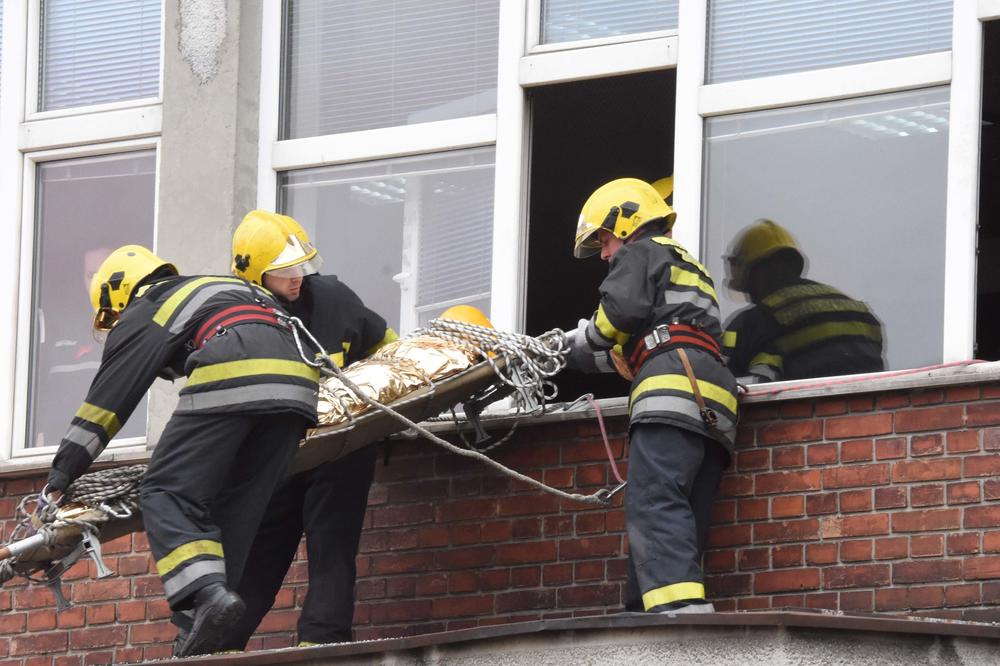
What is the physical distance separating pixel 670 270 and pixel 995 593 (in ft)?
5.54

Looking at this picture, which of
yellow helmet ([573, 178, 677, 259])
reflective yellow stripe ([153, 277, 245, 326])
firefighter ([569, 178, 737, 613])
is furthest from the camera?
yellow helmet ([573, 178, 677, 259])

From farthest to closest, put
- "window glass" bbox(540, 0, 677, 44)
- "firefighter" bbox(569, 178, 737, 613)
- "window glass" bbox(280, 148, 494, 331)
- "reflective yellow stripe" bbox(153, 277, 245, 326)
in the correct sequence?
"window glass" bbox(280, 148, 494, 331)
"window glass" bbox(540, 0, 677, 44)
"reflective yellow stripe" bbox(153, 277, 245, 326)
"firefighter" bbox(569, 178, 737, 613)

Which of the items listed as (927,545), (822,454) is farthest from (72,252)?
(927,545)

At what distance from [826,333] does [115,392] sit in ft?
8.97

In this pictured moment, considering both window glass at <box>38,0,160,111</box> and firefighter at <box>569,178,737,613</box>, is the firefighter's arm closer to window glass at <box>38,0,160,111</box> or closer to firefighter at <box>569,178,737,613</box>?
firefighter at <box>569,178,737,613</box>

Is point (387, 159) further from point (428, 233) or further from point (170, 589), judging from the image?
point (170, 589)

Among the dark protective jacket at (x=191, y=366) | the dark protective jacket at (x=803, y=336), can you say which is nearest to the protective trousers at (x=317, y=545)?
the dark protective jacket at (x=191, y=366)

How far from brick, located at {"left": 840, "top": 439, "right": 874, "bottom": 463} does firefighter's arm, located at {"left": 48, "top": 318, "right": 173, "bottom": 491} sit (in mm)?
2560

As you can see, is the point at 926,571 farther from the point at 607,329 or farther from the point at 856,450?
the point at 607,329

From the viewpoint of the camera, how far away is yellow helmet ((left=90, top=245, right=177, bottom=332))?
29.0 feet

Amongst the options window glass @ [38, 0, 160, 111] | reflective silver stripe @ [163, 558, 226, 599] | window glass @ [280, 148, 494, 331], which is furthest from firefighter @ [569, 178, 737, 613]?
window glass @ [38, 0, 160, 111]

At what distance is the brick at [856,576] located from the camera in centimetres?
826

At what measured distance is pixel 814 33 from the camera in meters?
9.01

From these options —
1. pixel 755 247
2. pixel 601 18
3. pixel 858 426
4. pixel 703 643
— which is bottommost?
pixel 703 643
